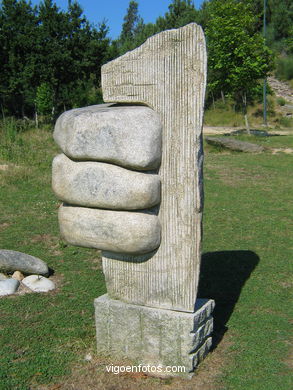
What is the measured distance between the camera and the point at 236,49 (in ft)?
54.2

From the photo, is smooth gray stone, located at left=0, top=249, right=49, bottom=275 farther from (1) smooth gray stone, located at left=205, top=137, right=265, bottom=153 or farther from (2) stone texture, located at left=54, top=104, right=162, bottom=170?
(1) smooth gray stone, located at left=205, top=137, right=265, bottom=153

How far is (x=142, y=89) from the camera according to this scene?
3377 mm

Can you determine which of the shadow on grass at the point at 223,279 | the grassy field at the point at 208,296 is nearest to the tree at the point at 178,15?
the grassy field at the point at 208,296

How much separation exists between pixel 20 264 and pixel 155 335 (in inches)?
95.9

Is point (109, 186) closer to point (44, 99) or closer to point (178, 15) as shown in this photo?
point (44, 99)

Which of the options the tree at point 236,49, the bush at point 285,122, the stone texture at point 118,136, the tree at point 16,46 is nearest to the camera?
the stone texture at point 118,136

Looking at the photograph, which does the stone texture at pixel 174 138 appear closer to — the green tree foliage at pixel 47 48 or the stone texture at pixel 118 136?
the stone texture at pixel 118 136

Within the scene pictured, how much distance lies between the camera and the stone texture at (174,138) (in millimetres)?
3213

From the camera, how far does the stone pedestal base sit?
138 inches

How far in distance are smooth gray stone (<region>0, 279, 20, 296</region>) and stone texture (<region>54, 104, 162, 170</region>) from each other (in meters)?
2.35

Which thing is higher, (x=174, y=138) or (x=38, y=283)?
(x=174, y=138)

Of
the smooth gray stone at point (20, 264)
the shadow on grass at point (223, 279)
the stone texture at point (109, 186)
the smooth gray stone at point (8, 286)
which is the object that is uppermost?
the stone texture at point (109, 186)

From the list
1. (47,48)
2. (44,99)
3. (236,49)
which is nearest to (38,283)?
(236,49)

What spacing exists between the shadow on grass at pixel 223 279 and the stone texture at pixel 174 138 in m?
0.92
